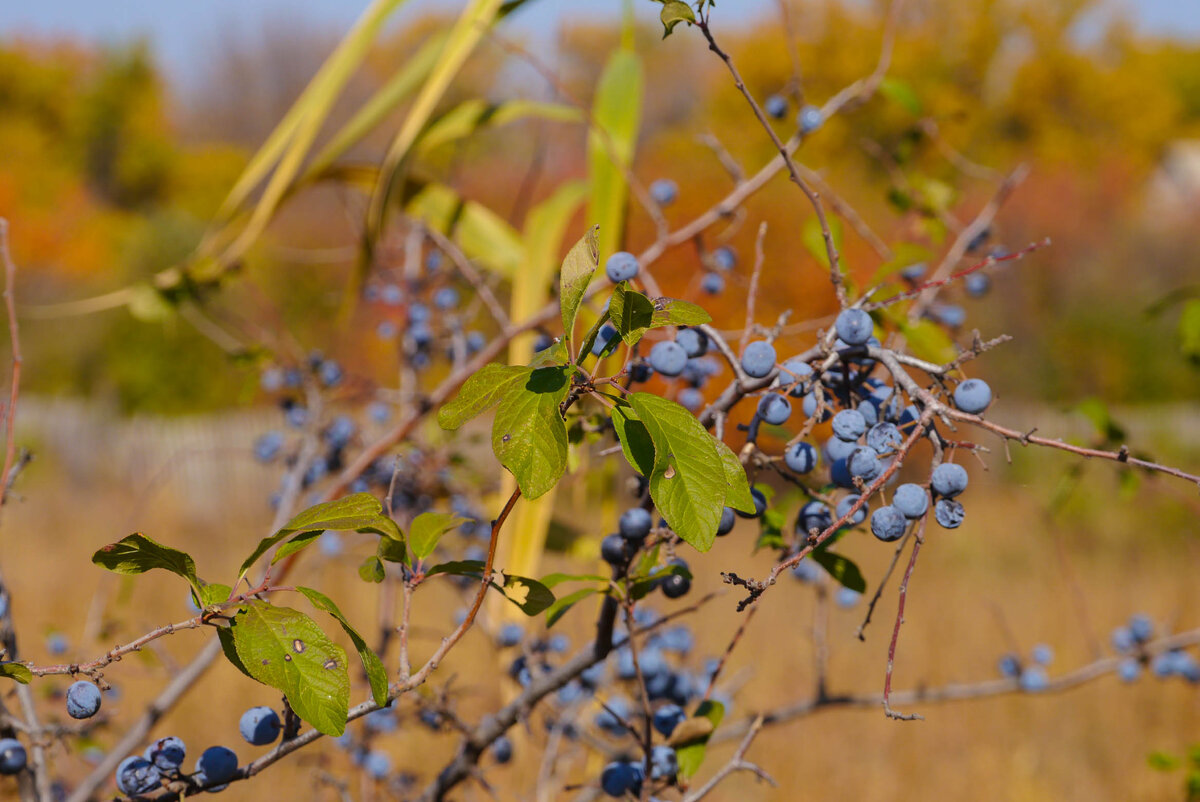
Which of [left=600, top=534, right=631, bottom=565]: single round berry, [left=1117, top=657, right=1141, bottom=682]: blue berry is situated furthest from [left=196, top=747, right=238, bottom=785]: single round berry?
[left=1117, top=657, right=1141, bottom=682]: blue berry

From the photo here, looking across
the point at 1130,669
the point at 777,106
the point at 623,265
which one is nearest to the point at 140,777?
the point at 623,265

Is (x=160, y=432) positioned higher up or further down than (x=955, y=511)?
further down

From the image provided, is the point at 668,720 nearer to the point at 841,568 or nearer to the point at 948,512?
the point at 841,568

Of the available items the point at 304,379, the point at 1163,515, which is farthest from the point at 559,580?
the point at 1163,515

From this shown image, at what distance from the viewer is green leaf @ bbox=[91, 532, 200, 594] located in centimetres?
47

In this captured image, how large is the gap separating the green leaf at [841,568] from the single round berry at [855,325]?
0.15 metres

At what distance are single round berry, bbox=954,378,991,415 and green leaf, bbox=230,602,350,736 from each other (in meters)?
0.35

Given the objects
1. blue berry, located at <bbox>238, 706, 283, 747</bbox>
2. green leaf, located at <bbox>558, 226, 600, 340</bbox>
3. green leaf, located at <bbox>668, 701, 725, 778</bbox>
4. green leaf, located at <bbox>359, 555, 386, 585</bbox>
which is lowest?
green leaf, located at <bbox>668, 701, 725, 778</bbox>

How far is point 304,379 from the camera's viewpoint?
1.19m

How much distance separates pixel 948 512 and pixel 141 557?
1.41ft

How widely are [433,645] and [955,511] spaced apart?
3242mm

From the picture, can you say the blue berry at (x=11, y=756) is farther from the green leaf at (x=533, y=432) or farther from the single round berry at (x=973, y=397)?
the single round berry at (x=973, y=397)

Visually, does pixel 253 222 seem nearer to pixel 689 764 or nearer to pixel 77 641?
pixel 689 764

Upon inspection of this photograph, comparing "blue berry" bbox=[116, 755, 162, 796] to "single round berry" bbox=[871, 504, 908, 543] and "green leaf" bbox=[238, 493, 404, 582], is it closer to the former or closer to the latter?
"green leaf" bbox=[238, 493, 404, 582]
